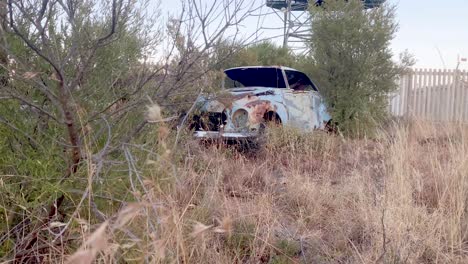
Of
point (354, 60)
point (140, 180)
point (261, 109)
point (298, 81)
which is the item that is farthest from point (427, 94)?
point (140, 180)

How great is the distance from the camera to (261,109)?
703 cm

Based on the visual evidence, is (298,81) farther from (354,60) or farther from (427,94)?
(427,94)

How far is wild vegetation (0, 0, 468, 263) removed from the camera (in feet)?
6.53

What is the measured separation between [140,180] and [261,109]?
223 inches

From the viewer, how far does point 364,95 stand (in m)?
9.74

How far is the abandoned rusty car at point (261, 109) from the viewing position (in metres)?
6.46

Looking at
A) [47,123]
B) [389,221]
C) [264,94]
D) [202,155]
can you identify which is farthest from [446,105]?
[47,123]

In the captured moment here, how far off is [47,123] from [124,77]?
2.81 feet

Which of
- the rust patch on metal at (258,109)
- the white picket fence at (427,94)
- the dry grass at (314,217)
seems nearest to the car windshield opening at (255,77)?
the rust patch on metal at (258,109)

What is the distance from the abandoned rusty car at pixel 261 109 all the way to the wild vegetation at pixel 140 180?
77.3 inches

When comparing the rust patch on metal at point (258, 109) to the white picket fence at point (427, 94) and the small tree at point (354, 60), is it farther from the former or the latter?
the white picket fence at point (427, 94)

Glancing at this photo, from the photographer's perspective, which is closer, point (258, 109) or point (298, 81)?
point (258, 109)

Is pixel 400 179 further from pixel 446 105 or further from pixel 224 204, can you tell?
pixel 446 105

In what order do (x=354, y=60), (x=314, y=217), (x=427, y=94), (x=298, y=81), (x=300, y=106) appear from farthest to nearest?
(x=427, y=94)
(x=354, y=60)
(x=298, y=81)
(x=300, y=106)
(x=314, y=217)
